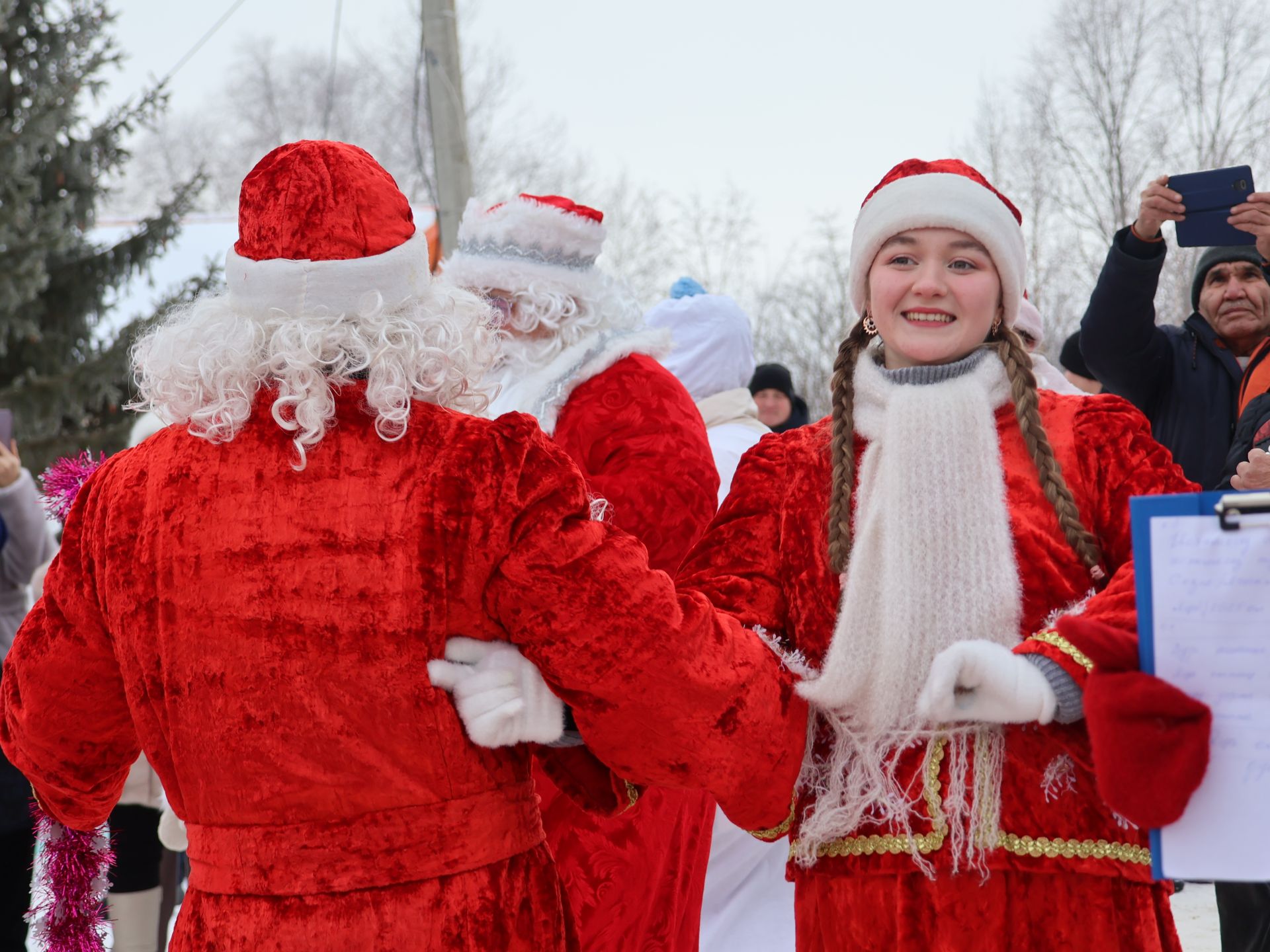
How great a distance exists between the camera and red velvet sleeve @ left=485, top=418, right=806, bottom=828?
2.08 m

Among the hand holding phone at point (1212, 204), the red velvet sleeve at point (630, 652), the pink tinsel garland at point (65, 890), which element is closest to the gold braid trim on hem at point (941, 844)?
the red velvet sleeve at point (630, 652)

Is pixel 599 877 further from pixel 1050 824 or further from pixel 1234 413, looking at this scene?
pixel 1234 413

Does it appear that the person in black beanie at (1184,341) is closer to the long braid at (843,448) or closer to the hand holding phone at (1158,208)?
the hand holding phone at (1158,208)

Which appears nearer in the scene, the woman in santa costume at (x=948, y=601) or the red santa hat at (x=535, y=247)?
the woman in santa costume at (x=948, y=601)

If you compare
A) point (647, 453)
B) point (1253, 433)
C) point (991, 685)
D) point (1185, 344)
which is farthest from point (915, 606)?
point (1185, 344)

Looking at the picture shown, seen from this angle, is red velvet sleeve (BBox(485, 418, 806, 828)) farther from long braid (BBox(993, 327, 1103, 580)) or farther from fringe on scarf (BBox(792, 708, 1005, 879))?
long braid (BBox(993, 327, 1103, 580))

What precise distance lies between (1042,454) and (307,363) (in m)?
1.17

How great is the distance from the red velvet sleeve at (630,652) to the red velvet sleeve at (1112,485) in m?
0.44

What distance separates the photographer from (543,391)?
3557 millimetres

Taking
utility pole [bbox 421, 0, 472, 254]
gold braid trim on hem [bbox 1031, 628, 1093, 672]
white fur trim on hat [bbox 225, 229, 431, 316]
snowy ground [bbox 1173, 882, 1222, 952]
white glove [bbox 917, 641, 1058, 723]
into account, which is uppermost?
utility pole [bbox 421, 0, 472, 254]

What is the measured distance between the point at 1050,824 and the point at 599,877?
3.95ft

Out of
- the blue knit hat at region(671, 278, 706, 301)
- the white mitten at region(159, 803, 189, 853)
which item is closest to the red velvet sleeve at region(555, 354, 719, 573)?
the white mitten at region(159, 803, 189, 853)

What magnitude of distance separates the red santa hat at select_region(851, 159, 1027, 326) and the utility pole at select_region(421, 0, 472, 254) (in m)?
5.91

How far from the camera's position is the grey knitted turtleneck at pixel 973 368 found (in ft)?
6.80
